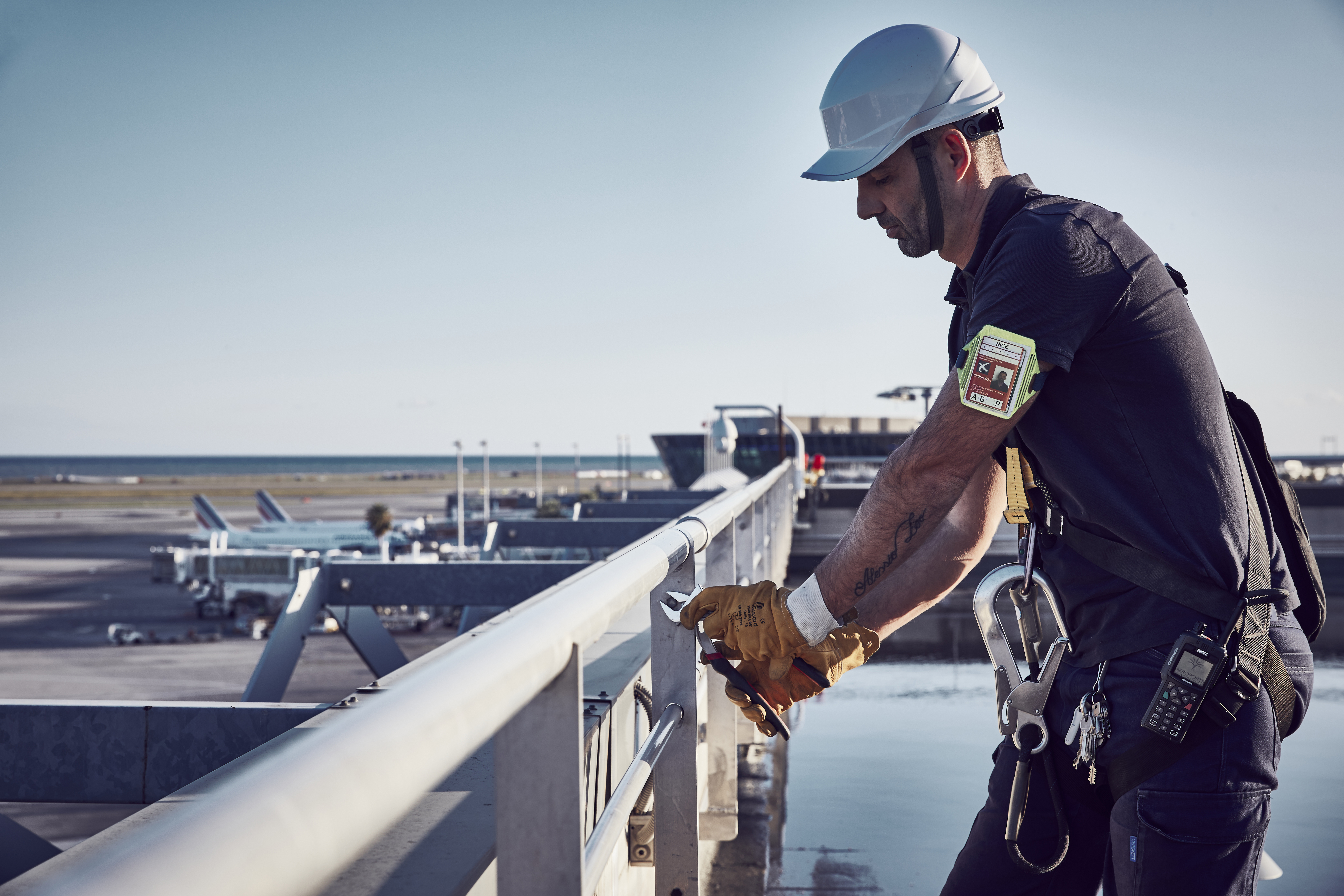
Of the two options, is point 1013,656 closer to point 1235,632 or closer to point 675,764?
point 1235,632

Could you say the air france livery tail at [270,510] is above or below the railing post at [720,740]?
below

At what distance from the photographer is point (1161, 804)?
175cm

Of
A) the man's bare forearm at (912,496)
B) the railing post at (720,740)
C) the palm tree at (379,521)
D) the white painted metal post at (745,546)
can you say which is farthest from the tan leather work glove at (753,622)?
the palm tree at (379,521)

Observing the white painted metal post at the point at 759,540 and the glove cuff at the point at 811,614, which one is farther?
the white painted metal post at the point at 759,540

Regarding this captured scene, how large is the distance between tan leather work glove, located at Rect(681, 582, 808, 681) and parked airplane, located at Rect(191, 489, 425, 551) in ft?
119

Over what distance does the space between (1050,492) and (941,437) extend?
292mm

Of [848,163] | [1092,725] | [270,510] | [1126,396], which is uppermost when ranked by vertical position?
[848,163]

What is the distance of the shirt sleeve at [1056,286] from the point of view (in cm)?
172

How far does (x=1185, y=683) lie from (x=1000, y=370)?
0.62m

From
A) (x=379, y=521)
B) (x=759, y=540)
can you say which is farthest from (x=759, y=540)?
(x=379, y=521)

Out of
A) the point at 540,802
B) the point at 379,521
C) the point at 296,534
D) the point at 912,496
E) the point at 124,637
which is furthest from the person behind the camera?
Result: the point at 379,521

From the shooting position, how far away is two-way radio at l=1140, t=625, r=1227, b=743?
5.58 ft

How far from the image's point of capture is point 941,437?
1880 mm

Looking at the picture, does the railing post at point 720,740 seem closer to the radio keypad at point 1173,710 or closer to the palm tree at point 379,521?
the radio keypad at point 1173,710
